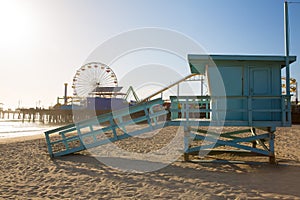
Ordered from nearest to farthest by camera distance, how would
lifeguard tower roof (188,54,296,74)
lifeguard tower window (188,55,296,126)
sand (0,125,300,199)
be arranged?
1. sand (0,125,300,199)
2. lifeguard tower roof (188,54,296,74)
3. lifeguard tower window (188,55,296,126)

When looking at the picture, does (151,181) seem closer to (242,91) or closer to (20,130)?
(242,91)

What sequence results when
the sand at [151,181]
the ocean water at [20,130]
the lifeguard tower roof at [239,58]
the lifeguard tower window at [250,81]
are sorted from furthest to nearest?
the ocean water at [20,130]
the lifeguard tower window at [250,81]
the lifeguard tower roof at [239,58]
the sand at [151,181]

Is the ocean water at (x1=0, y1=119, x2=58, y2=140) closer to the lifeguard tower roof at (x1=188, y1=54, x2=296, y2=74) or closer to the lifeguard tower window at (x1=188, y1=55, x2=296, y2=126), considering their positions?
the lifeguard tower roof at (x1=188, y1=54, x2=296, y2=74)

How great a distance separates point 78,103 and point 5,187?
161 feet

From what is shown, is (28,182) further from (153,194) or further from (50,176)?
(153,194)

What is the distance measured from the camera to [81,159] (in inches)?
385

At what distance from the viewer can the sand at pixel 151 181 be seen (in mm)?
5637

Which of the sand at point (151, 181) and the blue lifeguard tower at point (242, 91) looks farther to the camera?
the blue lifeguard tower at point (242, 91)

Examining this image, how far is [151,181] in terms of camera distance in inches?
264

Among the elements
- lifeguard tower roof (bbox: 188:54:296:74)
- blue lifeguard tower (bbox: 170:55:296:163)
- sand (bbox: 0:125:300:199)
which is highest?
lifeguard tower roof (bbox: 188:54:296:74)

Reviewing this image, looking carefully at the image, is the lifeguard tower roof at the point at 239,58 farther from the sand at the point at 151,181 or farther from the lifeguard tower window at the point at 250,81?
the sand at the point at 151,181

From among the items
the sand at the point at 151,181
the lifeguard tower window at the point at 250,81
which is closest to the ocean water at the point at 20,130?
the sand at the point at 151,181

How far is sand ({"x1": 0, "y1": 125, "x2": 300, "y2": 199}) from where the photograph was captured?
5.64m

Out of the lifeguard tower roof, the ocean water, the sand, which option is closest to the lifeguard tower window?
the lifeguard tower roof
